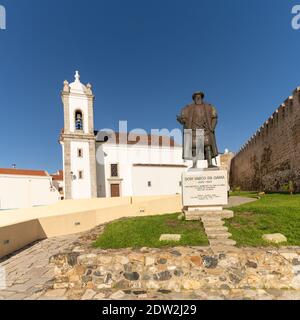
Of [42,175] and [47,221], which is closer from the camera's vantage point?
[47,221]

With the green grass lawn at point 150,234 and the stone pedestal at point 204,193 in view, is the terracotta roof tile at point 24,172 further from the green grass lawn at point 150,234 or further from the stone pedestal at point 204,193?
the stone pedestal at point 204,193

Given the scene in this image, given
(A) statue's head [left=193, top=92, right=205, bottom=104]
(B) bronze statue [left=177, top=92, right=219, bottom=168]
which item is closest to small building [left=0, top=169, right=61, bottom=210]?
(B) bronze statue [left=177, top=92, right=219, bottom=168]

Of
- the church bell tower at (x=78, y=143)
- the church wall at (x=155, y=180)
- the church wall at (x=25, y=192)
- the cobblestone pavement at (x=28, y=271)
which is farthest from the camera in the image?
the church wall at (x=25, y=192)

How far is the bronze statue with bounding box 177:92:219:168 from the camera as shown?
22.7ft

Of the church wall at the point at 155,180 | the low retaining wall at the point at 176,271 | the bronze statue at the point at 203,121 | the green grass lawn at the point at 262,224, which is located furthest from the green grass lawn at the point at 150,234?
the church wall at the point at 155,180

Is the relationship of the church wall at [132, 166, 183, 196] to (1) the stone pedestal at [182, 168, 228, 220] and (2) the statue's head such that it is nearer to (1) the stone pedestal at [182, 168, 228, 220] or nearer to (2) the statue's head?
(2) the statue's head

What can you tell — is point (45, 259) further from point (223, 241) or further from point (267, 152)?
point (267, 152)

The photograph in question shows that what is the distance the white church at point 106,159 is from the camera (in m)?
23.2

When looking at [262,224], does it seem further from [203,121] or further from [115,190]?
[115,190]

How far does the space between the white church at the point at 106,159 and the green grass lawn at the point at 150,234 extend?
18.7m

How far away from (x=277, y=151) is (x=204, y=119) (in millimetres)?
12237

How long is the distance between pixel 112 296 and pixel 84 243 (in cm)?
161
